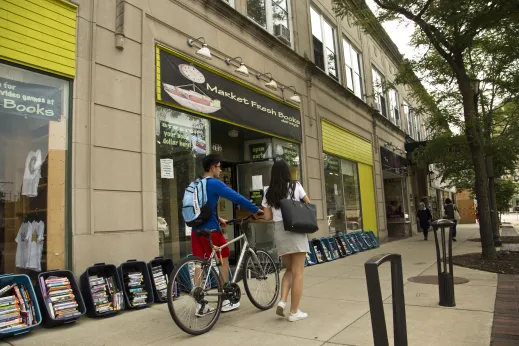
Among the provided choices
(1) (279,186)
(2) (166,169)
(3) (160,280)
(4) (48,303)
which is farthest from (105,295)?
(1) (279,186)

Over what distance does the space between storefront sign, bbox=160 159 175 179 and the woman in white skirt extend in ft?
8.21

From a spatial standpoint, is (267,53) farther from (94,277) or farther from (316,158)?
(94,277)

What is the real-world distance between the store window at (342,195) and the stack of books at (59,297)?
808cm

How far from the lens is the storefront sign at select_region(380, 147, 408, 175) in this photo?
16938 millimetres

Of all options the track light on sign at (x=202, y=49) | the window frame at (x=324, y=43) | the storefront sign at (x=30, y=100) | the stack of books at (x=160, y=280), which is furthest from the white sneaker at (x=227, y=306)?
the window frame at (x=324, y=43)

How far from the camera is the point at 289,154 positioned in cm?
982

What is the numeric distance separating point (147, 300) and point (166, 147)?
8.19 feet

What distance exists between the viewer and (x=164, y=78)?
6398 millimetres

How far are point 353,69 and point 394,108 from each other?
21.7 feet

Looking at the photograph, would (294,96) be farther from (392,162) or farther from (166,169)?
(392,162)

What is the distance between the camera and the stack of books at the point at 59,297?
4.15 metres

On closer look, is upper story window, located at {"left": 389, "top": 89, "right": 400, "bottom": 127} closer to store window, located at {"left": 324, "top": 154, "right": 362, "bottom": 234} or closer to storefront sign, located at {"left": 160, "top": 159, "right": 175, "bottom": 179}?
store window, located at {"left": 324, "top": 154, "right": 362, "bottom": 234}

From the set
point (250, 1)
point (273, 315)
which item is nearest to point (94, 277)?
point (273, 315)

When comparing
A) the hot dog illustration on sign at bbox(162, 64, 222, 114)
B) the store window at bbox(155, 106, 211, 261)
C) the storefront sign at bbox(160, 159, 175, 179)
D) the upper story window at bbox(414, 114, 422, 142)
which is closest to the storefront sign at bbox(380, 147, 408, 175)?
the upper story window at bbox(414, 114, 422, 142)
